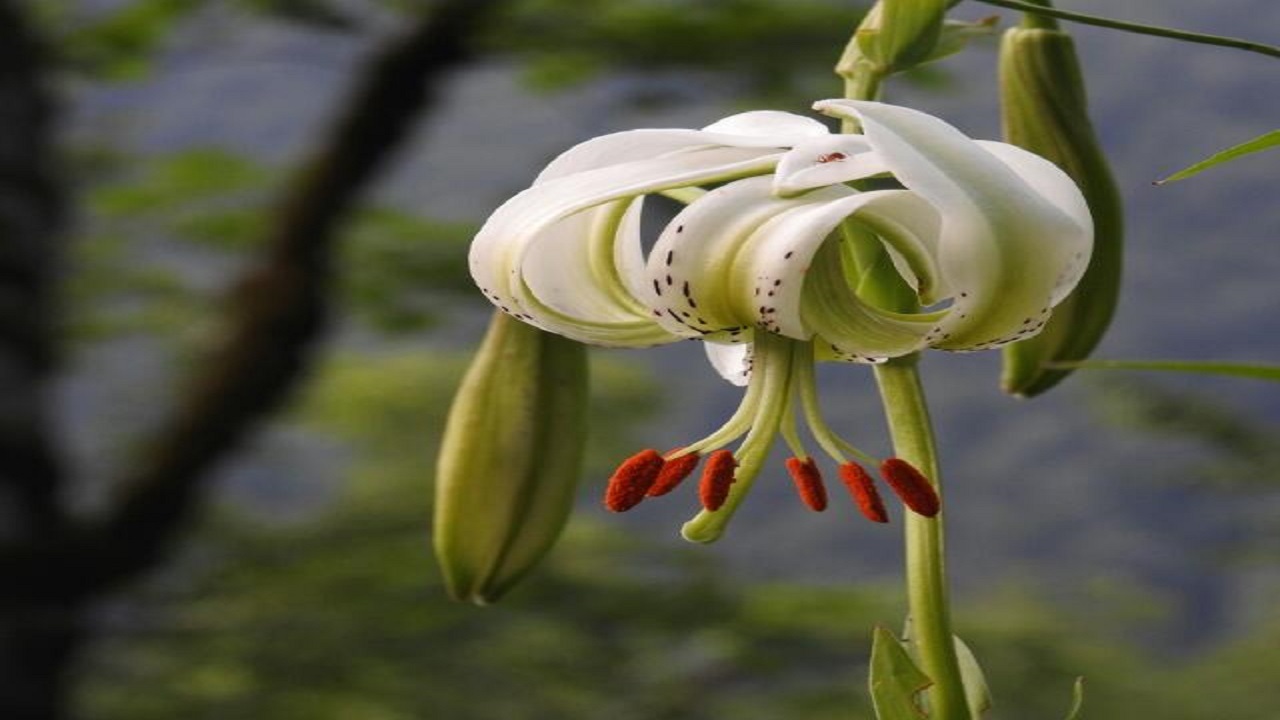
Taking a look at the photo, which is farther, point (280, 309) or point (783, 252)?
point (280, 309)

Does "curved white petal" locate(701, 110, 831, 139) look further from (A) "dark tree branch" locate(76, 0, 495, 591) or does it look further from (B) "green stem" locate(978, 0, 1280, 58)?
(A) "dark tree branch" locate(76, 0, 495, 591)

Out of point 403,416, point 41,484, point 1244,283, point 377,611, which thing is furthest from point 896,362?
point 1244,283

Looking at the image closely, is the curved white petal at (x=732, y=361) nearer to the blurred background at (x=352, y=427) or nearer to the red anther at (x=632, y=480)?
the red anther at (x=632, y=480)

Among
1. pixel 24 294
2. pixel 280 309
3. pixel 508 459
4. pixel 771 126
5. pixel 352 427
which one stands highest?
pixel 771 126

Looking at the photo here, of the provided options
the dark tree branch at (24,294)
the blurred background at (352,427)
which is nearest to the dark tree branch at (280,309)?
the blurred background at (352,427)

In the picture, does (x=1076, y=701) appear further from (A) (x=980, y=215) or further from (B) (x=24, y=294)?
(B) (x=24, y=294)

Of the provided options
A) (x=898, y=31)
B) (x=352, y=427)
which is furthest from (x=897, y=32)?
(x=352, y=427)
